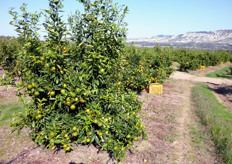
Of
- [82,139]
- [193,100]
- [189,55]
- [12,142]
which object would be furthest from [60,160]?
[189,55]

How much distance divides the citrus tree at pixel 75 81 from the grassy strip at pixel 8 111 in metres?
1.91

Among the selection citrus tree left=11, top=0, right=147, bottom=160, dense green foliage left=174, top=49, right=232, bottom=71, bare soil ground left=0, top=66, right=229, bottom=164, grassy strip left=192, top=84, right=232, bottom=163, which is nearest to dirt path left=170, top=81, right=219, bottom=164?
bare soil ground left=0, top=66, right=229, bottom=164

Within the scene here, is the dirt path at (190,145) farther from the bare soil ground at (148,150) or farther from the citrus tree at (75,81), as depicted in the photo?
the citrus tree at (75,81)

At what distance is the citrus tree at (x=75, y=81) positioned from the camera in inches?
108

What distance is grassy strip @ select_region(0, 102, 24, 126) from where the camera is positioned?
4582 mm

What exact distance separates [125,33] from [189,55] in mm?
21868

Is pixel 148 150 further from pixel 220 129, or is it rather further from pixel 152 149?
pixel 220 129

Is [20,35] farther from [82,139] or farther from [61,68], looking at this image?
[82,139]

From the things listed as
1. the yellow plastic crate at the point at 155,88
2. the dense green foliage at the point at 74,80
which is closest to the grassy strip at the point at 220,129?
the yellow plastic crate at the point at 155,88

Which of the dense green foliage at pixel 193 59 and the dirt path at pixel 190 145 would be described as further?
the dense green foliage at pixel 193 59

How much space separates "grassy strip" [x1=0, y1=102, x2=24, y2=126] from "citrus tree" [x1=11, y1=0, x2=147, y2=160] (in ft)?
6.28

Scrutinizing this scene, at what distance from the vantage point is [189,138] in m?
4.60

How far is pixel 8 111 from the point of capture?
5203 mm

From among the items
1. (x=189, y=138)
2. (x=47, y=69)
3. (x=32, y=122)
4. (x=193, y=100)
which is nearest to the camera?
(x=47, y=69)
